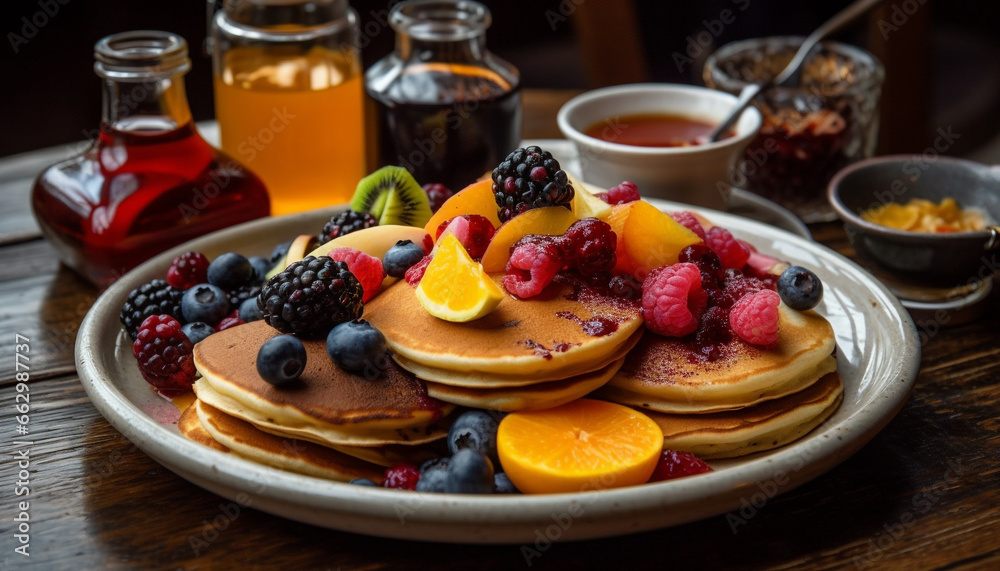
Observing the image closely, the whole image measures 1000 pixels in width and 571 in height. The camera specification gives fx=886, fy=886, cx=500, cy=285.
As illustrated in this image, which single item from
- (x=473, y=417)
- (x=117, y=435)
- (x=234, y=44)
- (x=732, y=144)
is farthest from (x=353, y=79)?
(x=473, y=417)

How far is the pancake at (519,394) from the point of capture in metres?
1.21

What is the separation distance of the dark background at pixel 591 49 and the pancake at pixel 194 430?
2496mm

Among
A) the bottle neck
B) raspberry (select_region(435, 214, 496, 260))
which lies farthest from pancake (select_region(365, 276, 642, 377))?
the bottle neck

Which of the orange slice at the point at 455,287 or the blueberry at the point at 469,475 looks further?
the orange slice at the point at 455,287

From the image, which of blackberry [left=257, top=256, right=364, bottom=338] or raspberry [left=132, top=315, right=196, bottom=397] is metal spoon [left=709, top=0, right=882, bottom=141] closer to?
blackberry [left=257, top=256, right=364, bottom=338]

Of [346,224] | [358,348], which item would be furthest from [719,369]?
[346,224]

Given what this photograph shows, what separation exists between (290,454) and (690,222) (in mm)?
817

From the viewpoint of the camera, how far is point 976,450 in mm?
1351

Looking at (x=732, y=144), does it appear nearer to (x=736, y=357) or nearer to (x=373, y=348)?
(x=736, y=357)

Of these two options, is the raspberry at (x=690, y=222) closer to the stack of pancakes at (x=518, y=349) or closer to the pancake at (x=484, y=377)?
the stack of pancakes at (x=518, y=349)

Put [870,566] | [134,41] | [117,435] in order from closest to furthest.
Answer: [870,566] < [117,435] < [134,41]

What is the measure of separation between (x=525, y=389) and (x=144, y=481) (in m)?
0.58

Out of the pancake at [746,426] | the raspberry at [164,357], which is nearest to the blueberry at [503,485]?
the pancake at [746,426]

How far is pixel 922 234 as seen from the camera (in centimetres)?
172
